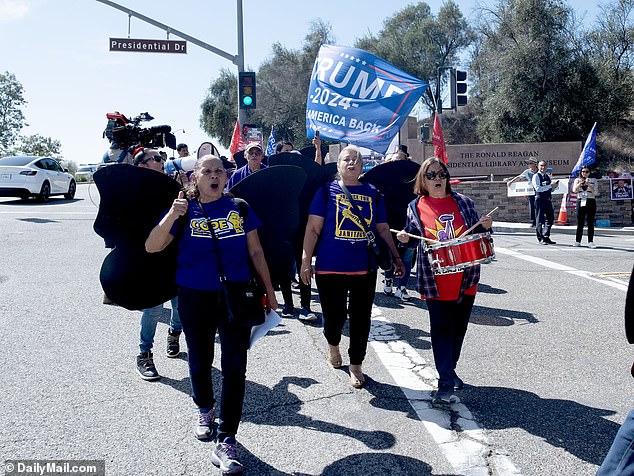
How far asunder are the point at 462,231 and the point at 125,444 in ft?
8.71

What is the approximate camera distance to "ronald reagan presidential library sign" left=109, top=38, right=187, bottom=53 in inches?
615

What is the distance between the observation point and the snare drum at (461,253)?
4.13 m

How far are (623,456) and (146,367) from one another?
362 centimetres

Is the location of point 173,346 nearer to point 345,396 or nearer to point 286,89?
point 345,396

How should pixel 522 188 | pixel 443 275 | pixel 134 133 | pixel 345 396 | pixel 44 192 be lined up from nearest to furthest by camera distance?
1. pixel 443 275
2. pixel 345 396
3. pixel 134 133
4. pixel 522 188
5. pixel 44 192

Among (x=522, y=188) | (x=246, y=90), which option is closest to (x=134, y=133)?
(x=246, y=90)

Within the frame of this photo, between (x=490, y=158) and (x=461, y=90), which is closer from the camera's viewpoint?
(x=461, y=90)

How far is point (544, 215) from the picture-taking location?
1356 centimetres

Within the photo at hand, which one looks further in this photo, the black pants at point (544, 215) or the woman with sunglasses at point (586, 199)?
the black pants at point (544, 215)

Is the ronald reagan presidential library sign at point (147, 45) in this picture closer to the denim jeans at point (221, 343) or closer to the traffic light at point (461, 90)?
the traffic light at point (461, 90)

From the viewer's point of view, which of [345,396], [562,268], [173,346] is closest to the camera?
[345,396]

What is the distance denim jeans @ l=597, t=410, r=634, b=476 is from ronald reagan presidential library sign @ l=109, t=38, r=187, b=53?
51.0 feet

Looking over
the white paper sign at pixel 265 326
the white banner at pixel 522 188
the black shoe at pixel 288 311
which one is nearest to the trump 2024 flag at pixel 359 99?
the black shoe at pixel 288 311

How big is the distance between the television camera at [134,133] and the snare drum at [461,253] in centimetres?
292
